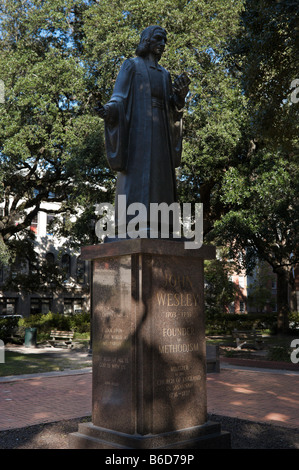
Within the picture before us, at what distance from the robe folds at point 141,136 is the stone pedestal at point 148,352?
36.3 inches

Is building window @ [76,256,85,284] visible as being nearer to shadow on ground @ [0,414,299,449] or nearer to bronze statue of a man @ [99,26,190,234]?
shadow on ground @ [0,414,299,449]

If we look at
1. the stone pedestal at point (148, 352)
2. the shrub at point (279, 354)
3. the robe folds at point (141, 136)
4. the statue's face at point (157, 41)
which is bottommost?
the shrub at point (279, 354)

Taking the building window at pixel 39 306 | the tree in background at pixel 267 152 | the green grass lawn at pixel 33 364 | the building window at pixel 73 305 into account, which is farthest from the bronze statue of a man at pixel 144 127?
the building window at pixel 73 305

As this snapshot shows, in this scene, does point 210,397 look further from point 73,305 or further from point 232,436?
point 73,305

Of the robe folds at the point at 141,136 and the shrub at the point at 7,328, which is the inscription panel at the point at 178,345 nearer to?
the robe folds at the point at 141,136

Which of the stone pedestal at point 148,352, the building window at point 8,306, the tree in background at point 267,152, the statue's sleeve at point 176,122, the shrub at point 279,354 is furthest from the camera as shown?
the building window at point 8,306

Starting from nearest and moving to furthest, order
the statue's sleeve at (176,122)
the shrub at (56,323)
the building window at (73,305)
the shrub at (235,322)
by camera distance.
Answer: the statue's sleeve at (176,122), the shrub at (56,323), the shrub at (235,322), the building window at (73,305)

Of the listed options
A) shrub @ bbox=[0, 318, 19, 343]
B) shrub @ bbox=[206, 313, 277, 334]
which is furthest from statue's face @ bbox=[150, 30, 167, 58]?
shrub @ bbox=[206, 313, 277, 334]

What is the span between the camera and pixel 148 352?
5.68 meters

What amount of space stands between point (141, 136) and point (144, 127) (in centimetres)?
13

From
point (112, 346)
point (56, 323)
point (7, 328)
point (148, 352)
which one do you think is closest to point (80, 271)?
point (56, 323)

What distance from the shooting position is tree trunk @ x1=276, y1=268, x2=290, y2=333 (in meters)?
25.4

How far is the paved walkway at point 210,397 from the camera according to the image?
29.2 ft

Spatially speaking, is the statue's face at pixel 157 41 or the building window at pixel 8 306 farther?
the building window at pixel 8 306
